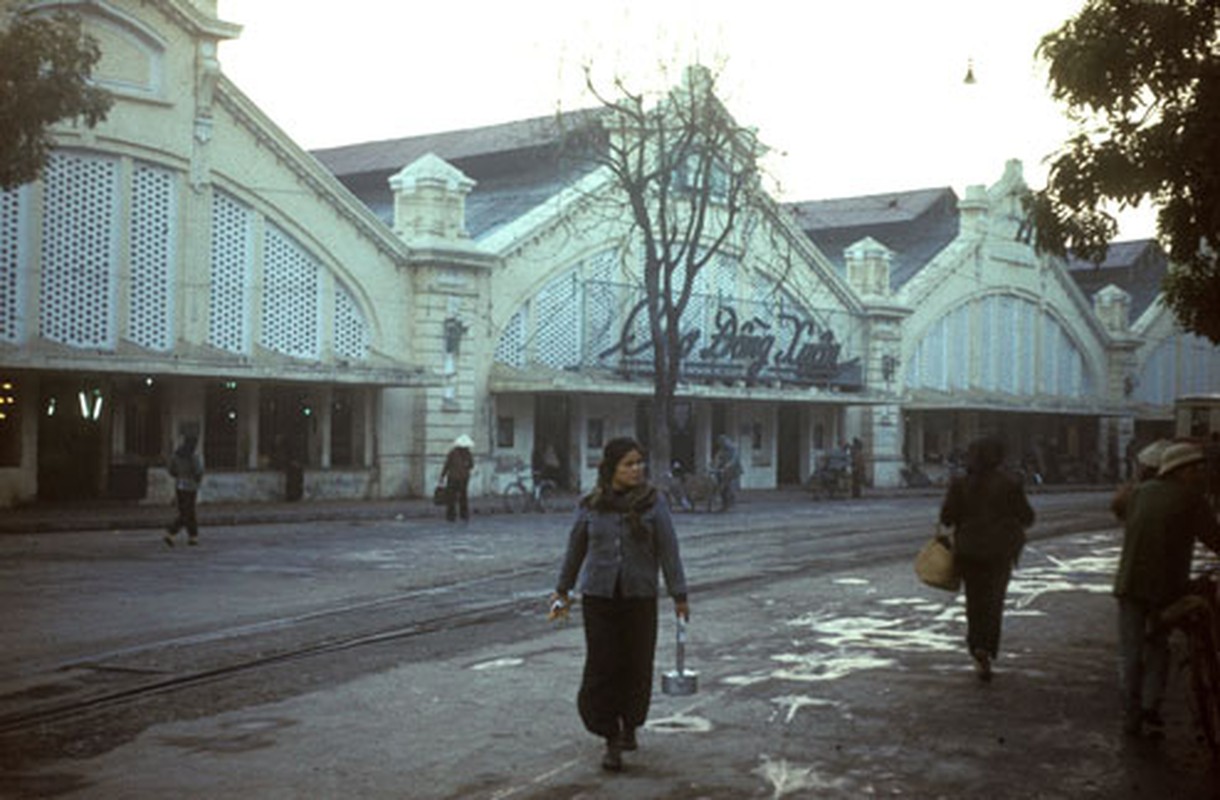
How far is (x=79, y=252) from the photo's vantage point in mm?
28469

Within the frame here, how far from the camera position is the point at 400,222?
34875 millimetres

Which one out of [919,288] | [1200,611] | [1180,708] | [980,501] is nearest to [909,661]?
[980,501]

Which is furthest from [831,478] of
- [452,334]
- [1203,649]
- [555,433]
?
[1203,649]

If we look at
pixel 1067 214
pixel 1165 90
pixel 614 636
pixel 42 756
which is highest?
pixel 1165 90

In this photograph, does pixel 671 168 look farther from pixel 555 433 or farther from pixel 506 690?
pixel 506 690

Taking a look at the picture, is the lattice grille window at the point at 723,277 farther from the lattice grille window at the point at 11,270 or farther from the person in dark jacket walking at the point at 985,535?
the person in dark jacket walking at the point at 985,535

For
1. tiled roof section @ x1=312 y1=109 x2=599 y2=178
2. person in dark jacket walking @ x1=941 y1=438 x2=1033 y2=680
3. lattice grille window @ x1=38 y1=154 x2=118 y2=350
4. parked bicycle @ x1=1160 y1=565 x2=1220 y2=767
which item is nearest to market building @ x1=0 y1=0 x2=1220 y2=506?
→ lattice grille window @ x1=38 y1=154 x2=118 y2=350

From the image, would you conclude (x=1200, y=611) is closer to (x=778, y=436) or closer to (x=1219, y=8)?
(x=1219, y=8)

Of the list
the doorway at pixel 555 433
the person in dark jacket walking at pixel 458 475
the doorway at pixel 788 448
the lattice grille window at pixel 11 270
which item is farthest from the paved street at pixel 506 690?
the doorway at pixel 788 448

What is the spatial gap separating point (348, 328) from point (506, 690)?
24.7m

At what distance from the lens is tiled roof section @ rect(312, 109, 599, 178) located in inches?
1730

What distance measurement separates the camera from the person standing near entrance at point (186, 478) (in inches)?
796

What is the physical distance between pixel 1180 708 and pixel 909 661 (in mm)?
2136

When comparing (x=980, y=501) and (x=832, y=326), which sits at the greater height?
(x=832, y=326)
